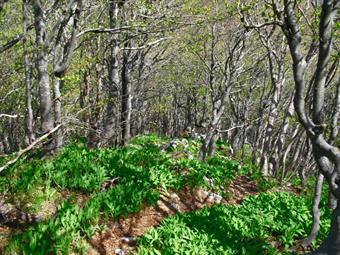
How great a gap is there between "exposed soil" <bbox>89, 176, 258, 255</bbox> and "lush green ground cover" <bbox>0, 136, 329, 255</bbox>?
172 mm

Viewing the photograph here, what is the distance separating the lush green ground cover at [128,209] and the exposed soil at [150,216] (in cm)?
17

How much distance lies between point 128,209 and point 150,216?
623 mm

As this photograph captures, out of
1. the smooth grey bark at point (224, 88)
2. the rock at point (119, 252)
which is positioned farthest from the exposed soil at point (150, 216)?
the smooth grey bark at point (224, 88)

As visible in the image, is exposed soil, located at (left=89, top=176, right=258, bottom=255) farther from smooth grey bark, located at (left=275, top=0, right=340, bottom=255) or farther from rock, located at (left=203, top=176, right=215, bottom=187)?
smooth grey bark, located at (left=275, top=0, right=340, bottom=255)

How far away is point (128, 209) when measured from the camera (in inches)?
256

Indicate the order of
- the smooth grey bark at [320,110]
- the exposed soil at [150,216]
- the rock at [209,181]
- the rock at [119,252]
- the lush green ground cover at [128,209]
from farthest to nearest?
the rock at [209,181], the exposed soil at [150,216], the rock at [119,252], the lush green ground cover at [128,209], the smooth grey bark at [320,110]

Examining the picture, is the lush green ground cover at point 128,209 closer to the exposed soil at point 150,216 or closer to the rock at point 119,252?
the exposed soil at point 150,216

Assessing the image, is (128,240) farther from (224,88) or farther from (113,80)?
(224,88)

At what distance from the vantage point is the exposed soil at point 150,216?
18.9 feet

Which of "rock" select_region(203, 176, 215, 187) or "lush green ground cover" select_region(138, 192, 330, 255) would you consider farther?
"rock" select_region(203, 176, 215, 187)

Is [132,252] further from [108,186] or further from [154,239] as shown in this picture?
[108,186]

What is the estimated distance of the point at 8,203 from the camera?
19.8 ft

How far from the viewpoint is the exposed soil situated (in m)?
5.77

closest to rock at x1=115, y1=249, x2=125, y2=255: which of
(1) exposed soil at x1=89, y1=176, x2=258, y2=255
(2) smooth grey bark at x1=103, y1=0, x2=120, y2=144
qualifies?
(1) exposed soil at x1=89, y1=176, x2=258, y2=255
